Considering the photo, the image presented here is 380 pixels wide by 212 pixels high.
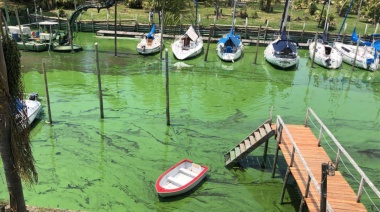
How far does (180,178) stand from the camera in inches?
496

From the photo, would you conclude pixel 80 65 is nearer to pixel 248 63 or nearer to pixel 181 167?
pixel 248 63

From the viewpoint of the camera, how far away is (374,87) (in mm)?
24828

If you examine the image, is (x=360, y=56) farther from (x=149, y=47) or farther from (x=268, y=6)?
(x=268, y=6)

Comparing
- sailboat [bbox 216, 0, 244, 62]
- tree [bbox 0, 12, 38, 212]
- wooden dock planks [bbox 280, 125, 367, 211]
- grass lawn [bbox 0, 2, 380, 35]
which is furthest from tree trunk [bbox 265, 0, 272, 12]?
tree [bbox 0, 12, 38, 212]

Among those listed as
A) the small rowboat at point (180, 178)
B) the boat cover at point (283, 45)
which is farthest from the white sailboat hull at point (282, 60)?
the small rowboat at point (180, 178)

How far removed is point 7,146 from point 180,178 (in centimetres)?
697

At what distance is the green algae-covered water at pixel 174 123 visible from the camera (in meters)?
11.9

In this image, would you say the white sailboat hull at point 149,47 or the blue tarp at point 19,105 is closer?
the blue tarp at point 19,105

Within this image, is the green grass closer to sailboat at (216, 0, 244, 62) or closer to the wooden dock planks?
sailboat at (216, 0, 244, 62)

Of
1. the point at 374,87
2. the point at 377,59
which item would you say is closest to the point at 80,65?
the point at 374,87

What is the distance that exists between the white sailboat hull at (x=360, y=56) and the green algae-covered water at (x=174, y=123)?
0.73m

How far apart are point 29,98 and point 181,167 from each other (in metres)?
9.14

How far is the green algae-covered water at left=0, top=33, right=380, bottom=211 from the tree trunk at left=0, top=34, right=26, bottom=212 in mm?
4036

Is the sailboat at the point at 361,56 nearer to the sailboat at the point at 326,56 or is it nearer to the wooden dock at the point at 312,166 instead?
the sailboat at the point at 326,56
